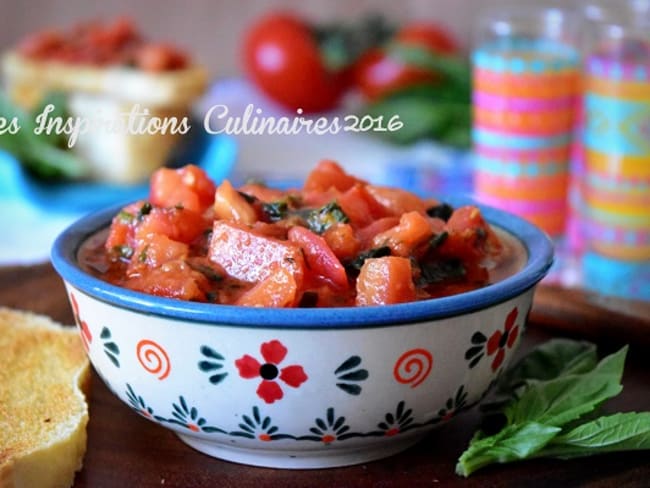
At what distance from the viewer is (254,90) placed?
250 inches

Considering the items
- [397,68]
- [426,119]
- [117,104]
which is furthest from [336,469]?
A: [397,68]

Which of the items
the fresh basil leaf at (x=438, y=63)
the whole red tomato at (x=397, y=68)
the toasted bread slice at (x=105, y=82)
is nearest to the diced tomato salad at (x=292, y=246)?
the toasted bread slice at (x=105, y=82)

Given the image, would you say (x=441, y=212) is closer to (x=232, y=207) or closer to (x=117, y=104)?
(x=232, y=207)

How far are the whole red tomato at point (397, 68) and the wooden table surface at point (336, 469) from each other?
12.5ft

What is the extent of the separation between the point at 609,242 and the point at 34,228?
212cm

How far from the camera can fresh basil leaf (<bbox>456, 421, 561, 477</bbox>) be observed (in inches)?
69.7

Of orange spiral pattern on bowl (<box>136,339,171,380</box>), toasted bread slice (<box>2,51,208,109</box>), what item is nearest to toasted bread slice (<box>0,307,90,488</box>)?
orange spiral pattern on bowl (<box>136,339,171,380</box>)

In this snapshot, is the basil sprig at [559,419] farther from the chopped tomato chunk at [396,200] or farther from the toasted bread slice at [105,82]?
the toasted bread slice at [105,82]

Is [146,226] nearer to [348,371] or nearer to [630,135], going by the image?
[348,371]

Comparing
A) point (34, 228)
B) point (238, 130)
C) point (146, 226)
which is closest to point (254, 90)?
point (238, 130)

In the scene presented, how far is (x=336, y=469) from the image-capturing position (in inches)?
72.6

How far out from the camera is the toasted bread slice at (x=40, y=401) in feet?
5.78

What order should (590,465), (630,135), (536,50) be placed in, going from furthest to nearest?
(536,50) < (630,135) < (590,465)

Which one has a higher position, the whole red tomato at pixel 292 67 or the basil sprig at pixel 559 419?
the basil sprig at pixel 559 419
